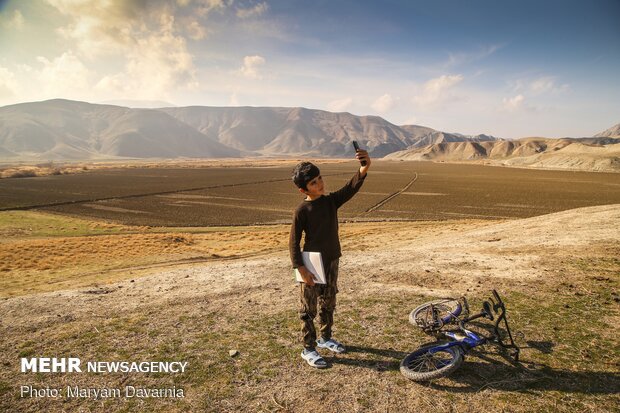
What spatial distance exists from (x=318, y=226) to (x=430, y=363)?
241 centimetres

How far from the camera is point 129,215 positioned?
108ft

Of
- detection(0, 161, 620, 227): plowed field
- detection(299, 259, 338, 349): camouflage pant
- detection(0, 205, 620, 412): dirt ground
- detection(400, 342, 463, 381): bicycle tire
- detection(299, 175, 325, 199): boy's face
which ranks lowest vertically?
detection(0, 161, 620, 227): plowed field

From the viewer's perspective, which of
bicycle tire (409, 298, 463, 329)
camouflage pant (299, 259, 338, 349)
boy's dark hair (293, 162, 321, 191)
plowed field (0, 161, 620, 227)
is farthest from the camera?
plowed field (0, 161, 620, 227)

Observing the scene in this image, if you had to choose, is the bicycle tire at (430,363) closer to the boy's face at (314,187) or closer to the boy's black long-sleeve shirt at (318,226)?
the boy's black long-sleeve shirt at (318,226)

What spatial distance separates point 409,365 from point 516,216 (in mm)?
31187

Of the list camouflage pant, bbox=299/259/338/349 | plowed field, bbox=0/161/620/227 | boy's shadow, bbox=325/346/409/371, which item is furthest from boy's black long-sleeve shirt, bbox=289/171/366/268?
plowed field, bbox=0/161/620/227

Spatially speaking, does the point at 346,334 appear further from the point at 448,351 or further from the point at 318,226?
A: the point at 318,226

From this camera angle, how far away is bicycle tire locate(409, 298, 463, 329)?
5426mm

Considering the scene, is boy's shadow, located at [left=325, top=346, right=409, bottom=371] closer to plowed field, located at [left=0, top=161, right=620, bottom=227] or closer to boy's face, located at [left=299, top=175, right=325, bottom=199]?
boy's face, located at [left=299, top=175, right=325, bottom=199]

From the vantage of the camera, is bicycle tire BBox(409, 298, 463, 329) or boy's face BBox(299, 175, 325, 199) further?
bicycle tire BBox(409, 298, 463, 329)

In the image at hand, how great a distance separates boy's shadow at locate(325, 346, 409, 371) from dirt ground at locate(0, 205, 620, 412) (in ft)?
0.09

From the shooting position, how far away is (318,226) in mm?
4680

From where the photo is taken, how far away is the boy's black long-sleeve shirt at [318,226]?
15.2 feet

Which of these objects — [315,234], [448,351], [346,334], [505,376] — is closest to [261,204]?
[346,334]
